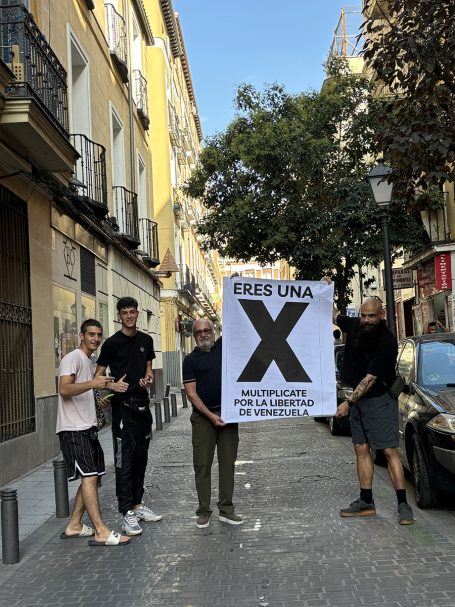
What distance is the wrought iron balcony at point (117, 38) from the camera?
710 inches

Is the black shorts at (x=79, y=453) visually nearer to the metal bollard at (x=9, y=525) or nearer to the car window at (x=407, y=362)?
the metal bollard at (x=9, y=525)

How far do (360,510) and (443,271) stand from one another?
18.7 m

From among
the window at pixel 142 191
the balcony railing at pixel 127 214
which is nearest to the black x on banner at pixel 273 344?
the balcony railing at pixel 127 214

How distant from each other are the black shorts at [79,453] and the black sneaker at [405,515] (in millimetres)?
2597

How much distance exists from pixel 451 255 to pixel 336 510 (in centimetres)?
1869

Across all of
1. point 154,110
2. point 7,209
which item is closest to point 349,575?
point 7,209

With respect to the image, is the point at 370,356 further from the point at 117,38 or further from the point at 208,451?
the point at 117,38

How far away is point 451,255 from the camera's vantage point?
23812 mm

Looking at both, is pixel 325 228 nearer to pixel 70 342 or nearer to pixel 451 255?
pixel 451 255

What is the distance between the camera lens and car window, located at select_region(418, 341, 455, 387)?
23.2ft

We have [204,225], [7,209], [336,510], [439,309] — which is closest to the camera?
[336,510]

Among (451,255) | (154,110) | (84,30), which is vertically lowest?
(451,255)

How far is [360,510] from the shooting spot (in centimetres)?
640

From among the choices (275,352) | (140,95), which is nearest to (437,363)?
(275,352)
